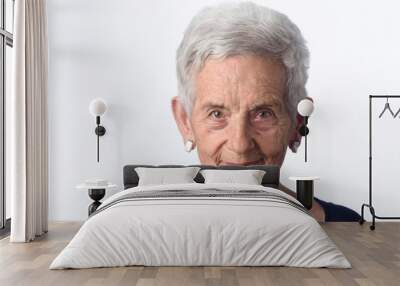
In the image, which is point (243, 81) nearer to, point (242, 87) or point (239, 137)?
point (242, 87)

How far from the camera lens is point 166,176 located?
7.16m

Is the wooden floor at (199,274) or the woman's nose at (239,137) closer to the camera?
the wooden floor at (199,274)

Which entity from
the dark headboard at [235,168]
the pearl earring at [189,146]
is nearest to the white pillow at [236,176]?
the dark headboard at [235,168]

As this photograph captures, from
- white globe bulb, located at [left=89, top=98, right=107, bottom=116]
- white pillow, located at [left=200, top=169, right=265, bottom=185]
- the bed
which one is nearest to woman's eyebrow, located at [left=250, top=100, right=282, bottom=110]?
white pillow, located at [left=200, top=169, right=265, bottom=185]

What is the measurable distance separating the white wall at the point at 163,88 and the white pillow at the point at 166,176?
0.56 meters

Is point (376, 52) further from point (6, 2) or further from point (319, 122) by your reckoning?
point (6, 2)

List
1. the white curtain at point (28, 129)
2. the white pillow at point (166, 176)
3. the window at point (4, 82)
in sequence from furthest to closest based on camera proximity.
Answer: the white pillow at point (166, 176)
the window at point (4, 82)
the white curtain at point (28, 129)

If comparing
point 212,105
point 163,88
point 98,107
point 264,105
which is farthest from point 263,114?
point 98,107

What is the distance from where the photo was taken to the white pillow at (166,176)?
7.12 m

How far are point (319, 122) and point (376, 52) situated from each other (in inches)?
46.9

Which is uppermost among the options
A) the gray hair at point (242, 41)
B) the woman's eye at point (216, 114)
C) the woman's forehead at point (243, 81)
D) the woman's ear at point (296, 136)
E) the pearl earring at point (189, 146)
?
the gray hair at point (242, 41)

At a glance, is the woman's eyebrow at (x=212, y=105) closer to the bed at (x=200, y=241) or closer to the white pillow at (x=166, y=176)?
the white pillow at (x=166, y=176)

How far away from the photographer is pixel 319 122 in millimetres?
7832

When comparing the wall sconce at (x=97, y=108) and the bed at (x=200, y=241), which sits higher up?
the wall sconce at (x=97, y=108)
